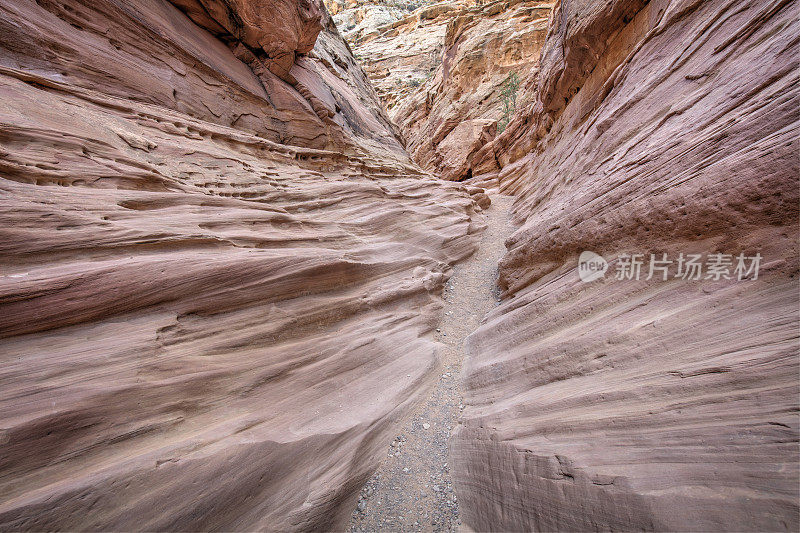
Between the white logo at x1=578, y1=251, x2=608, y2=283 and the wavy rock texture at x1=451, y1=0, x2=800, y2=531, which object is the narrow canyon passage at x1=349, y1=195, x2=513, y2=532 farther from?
the white logo at x1=578, y1=251, x2=608, y2=283

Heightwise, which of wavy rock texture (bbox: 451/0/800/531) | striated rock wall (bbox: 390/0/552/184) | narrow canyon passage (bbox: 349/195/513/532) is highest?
striated rock wall (bbox: 390/0/552/184)

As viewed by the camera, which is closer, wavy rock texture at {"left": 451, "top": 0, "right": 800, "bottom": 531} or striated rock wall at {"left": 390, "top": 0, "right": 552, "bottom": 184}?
wavy rock texture at {"left": 451, "top": 0, "right": 800, "bottom": 531}

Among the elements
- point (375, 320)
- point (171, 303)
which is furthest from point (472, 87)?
point (171, 303)

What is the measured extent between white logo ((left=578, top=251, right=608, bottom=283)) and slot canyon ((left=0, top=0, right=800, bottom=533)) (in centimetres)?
5

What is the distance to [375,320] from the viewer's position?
739 cm

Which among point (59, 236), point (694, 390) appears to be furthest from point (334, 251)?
point (694, 390)

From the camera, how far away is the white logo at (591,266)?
5.58m

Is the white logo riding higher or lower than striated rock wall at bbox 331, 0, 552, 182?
lower

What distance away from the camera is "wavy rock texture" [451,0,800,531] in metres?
2.88

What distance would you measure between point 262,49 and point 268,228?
35.0 feet

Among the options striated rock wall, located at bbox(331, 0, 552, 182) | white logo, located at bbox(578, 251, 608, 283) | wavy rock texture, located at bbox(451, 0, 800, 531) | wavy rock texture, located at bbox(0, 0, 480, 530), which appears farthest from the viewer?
striated rock wall, located at bbox(331, 0, 552, 182)

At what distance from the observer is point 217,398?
466 centimetres

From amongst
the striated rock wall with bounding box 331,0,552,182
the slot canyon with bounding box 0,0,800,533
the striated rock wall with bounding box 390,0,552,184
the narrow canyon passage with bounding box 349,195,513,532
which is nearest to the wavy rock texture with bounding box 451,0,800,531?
the slot canyon with bounding box 0,0,800,533

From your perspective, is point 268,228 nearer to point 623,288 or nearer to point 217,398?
point 217,398
